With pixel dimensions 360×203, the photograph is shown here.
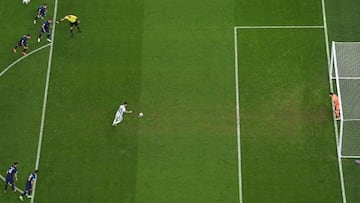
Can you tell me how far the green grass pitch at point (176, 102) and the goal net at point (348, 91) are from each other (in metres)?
0.74

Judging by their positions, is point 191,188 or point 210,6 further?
point 210,6

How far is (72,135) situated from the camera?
31016 millimetres

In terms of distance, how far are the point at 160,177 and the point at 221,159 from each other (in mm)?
2552

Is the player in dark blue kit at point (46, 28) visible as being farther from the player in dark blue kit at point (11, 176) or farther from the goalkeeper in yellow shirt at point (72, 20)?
the player in dark blue kit at point (11, 176)

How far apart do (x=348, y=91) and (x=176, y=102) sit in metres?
7.12

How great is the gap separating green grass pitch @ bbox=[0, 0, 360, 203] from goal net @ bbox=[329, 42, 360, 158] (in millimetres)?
744

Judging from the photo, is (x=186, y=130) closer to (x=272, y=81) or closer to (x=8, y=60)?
(x=272, y=81)

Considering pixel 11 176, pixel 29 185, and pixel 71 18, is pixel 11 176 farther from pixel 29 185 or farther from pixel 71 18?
pixel 71 18

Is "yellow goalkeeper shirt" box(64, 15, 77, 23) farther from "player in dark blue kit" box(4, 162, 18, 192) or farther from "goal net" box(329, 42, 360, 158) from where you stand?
"goal net" box(329, 42, 360, 158)

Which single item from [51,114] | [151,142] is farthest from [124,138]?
[51,114]

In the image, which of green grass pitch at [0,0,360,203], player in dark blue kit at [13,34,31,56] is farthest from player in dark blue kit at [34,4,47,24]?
player in dark blue kit at [13,34,31,56]

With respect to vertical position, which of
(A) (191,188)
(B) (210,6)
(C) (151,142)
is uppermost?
(B) (210,6)

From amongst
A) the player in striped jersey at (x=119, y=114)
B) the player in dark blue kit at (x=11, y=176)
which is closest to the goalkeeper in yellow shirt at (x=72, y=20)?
the player in striped jersey at (x=119, y=114)

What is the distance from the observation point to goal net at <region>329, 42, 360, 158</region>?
94.6 ft
